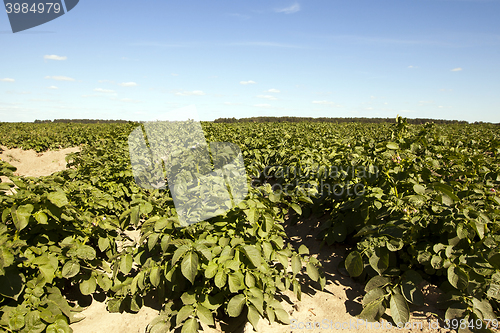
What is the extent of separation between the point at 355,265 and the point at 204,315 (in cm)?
127

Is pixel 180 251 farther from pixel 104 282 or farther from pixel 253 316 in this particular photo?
pixel 104 282

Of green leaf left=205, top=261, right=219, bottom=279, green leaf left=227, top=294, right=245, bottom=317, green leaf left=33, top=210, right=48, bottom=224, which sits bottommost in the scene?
green leaf left=227, top=294, right=245, bottom=317

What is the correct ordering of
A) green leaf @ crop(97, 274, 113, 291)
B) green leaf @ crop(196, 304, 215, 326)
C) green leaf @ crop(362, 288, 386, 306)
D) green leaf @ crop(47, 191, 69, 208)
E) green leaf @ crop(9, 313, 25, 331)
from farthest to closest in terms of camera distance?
green leaf @ crop(97, 274, 113, 291)
green leaf @ crop(362, 288, 386, 306)
green leaf @ crop(47, 191, 69, 208)
green leaf @ crop(196, 304, 215, 326)
green leaf @ crop(9, 313, 25, 331)

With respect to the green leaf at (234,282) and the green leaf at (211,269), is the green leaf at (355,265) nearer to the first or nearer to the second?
the green leaf at (234,282)

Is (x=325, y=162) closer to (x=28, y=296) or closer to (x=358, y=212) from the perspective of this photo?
Answer: (x=358, y=212)

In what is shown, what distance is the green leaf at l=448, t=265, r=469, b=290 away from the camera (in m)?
1.99

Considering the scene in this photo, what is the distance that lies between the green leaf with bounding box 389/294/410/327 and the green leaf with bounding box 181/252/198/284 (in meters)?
1.61

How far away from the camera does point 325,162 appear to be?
3764mm

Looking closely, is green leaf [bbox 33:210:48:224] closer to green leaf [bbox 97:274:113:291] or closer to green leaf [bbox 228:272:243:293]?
green leaf [bbox 97:274:113:291]

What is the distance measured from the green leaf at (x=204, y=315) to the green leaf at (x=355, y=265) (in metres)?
1.16

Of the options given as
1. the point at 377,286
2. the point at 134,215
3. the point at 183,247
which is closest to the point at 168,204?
the point at 134,215

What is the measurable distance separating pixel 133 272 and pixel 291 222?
2.38 metres

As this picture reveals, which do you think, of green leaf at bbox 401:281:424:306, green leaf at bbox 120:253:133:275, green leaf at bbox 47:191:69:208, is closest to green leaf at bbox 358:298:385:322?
green leaf at bbox 401:281:424:306

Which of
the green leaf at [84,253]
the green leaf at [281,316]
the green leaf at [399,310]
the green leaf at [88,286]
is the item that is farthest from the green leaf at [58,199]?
the green leaf at [399,310]
